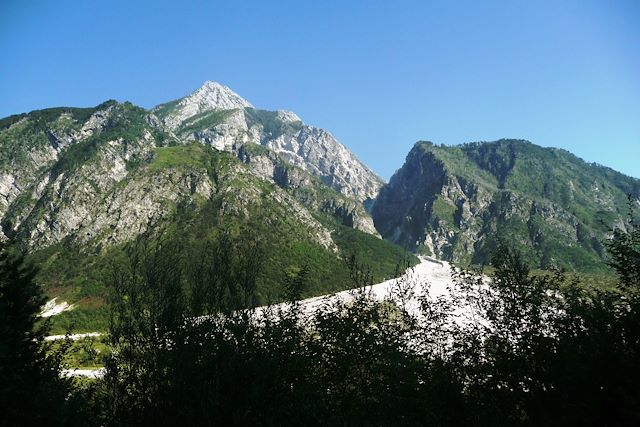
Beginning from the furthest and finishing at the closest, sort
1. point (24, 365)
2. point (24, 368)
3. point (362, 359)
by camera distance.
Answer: point (24, 365)
point (24, 368)
point (362, 359)

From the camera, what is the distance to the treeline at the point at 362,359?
1486 cm

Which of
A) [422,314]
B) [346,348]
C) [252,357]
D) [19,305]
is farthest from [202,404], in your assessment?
[19,305]

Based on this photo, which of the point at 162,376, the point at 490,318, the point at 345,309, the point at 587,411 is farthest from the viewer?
the point at 345,309

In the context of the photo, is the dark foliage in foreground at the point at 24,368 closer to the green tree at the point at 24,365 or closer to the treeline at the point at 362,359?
the green tree at the point at 24,365

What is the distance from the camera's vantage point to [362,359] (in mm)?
19688

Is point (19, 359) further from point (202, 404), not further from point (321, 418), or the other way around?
point (321, 418)

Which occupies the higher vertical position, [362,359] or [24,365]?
[362,359]

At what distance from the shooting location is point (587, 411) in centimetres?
1387

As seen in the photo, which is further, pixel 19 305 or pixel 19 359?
pixel 19 305

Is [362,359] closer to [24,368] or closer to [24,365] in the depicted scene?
[24,368]

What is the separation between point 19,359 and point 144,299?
6177 millimetres

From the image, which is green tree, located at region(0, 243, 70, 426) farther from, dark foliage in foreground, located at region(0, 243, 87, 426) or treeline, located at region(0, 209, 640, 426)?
treeline, located at region(0, 209, 640, 426)

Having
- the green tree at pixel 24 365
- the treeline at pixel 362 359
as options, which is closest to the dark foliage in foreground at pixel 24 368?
the green tree at pixel 24 365

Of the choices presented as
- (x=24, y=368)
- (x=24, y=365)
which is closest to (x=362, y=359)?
(x=24, y=368)
